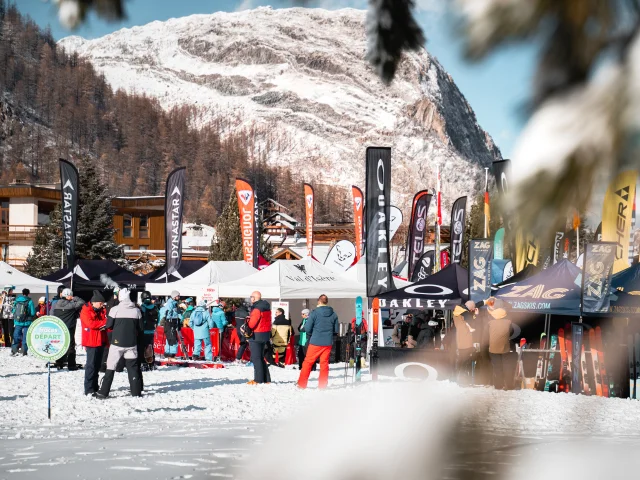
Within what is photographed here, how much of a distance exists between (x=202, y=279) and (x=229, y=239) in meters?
30.1

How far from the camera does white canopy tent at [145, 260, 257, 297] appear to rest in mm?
23531

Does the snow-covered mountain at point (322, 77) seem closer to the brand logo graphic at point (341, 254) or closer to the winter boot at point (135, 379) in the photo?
the winter boot at point (135, 379)

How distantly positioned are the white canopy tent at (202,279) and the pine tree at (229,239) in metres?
27.4

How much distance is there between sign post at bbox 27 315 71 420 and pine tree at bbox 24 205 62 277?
4219cm

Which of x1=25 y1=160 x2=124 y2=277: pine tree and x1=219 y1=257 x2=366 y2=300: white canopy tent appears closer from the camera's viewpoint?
x1=219 y1=257 x2=366 y2=300: white canopy tent

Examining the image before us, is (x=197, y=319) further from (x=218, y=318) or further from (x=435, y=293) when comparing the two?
(x=435, y=293)

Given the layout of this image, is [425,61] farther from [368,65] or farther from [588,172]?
[588,172]

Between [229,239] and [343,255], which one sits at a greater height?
[229,239]

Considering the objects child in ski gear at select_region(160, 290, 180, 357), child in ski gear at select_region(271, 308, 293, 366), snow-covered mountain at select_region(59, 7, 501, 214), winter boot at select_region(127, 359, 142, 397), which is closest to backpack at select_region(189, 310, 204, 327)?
child in ski gear at select_region(160, 290, 180, 357)

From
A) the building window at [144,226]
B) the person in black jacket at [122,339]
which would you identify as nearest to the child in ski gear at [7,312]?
the person in black jacket at [122,339]

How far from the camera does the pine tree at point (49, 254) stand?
5147 centimetres

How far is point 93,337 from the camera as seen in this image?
→ 12.8 metres

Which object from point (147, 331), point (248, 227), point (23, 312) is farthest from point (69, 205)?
point (147, 331)

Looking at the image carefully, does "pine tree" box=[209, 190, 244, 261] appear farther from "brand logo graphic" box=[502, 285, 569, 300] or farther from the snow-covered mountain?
the snow-covered mountain
